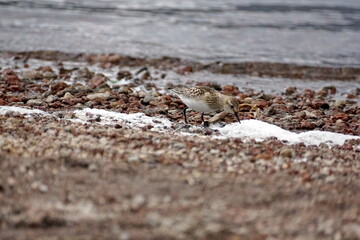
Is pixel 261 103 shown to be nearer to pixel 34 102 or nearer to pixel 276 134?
pixel 276 134

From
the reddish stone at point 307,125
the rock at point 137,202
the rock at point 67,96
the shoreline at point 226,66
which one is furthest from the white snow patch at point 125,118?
the shoreline at point 226,66

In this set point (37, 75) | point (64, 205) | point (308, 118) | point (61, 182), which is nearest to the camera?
point (64, 205)

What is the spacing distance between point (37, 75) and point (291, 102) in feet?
20.6

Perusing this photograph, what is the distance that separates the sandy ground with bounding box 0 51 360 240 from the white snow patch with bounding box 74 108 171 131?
1.40ft

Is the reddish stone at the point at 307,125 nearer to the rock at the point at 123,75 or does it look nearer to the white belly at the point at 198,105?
the white belly at the point at 198,105

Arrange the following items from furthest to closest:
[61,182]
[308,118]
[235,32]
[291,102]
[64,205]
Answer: [235,32] < [291,102] < [308,118] < [61,182] < [64,205]

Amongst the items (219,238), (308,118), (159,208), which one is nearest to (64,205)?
(159,208)

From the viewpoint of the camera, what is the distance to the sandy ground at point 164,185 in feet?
14.9

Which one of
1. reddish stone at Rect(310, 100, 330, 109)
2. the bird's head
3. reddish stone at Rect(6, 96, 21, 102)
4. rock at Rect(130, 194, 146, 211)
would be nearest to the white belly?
the bird's head

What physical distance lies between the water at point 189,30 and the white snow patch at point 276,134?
33.1 feet

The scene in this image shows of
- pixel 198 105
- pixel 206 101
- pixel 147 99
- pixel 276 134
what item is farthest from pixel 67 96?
pixel 276 134

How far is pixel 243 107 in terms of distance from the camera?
36.2 ft

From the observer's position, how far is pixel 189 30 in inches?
989

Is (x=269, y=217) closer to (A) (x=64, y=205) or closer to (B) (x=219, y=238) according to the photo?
(B) (x=219, y=238)
